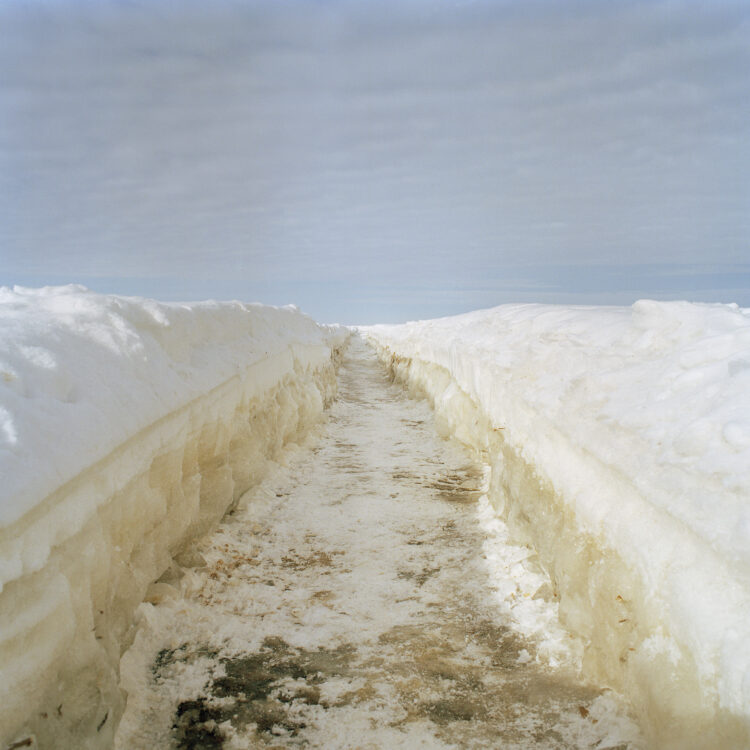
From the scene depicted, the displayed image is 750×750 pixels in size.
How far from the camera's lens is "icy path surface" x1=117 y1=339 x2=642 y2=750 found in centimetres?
238

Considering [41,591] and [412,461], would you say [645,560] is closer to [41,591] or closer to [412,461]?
[41,591]

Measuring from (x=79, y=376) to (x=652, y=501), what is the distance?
8.34ft

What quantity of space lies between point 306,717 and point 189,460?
2.03 m

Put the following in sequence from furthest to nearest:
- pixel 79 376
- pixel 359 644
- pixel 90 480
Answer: pixel 359 644 < pixel 79 376 < pixel 90 480

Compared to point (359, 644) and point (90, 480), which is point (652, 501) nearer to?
point (359, 644)

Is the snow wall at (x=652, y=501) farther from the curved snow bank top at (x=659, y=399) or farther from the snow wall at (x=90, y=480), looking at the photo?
the snow wall at (x=90, y=480)

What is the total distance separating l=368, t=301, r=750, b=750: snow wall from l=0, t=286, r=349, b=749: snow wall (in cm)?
210

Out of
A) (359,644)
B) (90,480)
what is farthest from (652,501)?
(90,480)

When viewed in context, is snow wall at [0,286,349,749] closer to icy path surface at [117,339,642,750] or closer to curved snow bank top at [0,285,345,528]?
curved snow bank top at [0,285,345,528]

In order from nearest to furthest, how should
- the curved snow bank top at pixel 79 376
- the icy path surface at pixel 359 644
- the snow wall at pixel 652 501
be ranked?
the snow wall at pixel 652 501 → the curved snow bank top at pixel 79 376 → the icy path surface at pixel 359 644

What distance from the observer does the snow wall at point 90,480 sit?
6.15 feet

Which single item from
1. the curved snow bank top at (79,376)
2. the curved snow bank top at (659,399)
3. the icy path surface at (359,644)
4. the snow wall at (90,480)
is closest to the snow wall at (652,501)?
the curved snow bank top at (659,399)

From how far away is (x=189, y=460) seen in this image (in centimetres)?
400

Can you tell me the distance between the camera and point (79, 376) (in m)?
2.64
